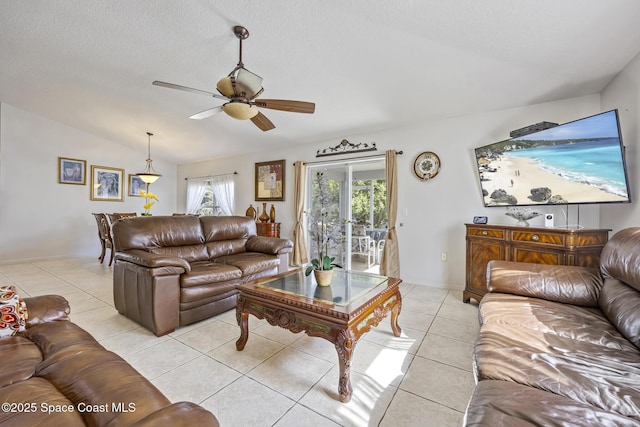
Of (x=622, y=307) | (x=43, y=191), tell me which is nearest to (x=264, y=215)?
(x=43, y=191)

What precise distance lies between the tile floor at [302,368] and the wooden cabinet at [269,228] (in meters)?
2.59

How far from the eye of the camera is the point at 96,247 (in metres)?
6.26

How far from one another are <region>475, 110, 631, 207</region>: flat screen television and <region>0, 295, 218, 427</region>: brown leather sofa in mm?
3336

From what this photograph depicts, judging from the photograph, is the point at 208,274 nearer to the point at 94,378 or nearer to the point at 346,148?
the point at 94,378

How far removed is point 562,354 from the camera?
122 centimetres

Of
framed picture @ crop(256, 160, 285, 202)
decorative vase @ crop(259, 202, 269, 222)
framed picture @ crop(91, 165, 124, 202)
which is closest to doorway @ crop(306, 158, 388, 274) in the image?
framed picture @ crop(256, 160, 285, 202)

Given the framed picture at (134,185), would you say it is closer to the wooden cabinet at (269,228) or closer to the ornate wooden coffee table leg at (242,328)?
the wooden cabinet at (269,228)

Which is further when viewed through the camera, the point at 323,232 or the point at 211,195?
the point at 211,195

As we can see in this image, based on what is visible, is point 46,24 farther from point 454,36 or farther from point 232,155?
point 454,36

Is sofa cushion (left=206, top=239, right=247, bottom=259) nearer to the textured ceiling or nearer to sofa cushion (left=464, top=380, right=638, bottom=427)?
the textured ceiling

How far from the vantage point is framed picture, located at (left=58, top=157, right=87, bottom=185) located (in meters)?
5.70

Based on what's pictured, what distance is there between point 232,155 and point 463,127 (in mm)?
4985

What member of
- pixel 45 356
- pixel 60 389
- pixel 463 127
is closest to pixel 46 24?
pixel 45 356

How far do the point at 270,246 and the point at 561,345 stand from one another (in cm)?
288
